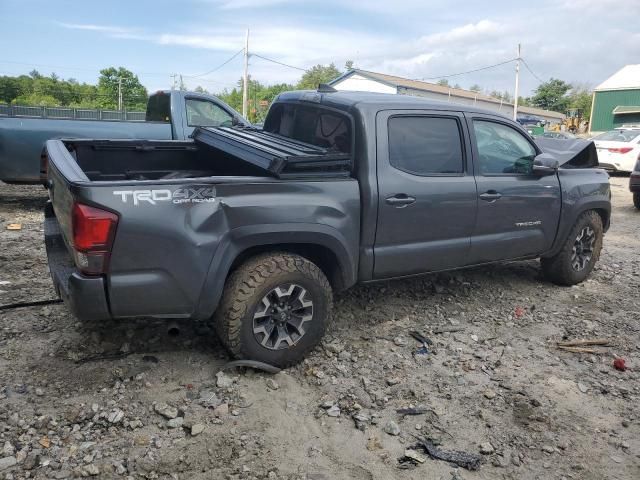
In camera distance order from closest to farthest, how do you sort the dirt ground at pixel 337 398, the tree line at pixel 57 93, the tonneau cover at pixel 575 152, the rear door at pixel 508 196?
the dirt ground at pixel 337 398, the rear door at pixel 508 196, the tonneau cover at pixel 575 152, the tree line at pixel 57 93

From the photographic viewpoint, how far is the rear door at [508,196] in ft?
15.2

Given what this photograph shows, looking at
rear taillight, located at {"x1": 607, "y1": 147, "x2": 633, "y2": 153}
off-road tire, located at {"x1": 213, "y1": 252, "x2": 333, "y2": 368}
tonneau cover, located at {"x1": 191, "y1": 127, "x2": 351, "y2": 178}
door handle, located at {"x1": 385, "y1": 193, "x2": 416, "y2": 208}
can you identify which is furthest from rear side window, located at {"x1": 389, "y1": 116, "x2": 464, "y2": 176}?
rear taillight, located at {"x1": 607, "y1": 147, "x2": 633, "y2": 153}

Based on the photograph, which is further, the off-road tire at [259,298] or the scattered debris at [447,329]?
the scattered debris at [447,329]

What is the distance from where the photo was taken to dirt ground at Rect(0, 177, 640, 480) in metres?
2.86

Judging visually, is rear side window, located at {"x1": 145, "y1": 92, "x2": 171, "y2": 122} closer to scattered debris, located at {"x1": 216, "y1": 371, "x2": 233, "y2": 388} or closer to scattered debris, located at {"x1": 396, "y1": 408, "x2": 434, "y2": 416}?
scattered debris, located at {"x1": 216, "y1": 371, "x2": 233, "y2": 388}

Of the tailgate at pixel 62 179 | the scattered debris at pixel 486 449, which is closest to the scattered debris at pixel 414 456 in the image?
the scattered debris at pixel 486 449

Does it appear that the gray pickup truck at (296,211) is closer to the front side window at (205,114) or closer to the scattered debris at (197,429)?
the scattered debris at (197,429)

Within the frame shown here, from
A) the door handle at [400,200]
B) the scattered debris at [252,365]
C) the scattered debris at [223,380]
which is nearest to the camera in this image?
the scattered debris at [223,380]

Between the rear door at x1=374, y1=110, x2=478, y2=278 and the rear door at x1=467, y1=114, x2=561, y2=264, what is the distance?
0.15 metres

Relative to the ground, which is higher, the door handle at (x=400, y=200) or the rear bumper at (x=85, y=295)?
the door handle at (x=400, y=200)

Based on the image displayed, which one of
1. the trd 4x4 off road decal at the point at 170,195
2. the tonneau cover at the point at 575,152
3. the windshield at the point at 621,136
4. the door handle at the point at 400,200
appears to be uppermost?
the windshield at the point at 621,136

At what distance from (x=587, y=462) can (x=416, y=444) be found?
36.1 inches

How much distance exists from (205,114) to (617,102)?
159ft

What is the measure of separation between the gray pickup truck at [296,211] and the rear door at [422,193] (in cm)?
1
